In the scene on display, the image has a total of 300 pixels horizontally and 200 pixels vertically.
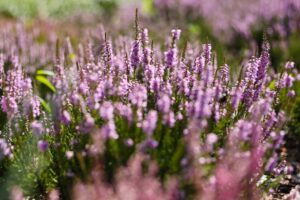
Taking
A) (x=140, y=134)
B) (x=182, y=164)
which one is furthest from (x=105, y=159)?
(x=182, y=164)

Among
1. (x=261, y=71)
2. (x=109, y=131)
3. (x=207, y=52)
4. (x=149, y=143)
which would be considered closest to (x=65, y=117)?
(x=109, y=131)

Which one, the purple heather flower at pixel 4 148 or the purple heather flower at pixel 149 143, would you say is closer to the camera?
the purple heather flower at pixel 149 143

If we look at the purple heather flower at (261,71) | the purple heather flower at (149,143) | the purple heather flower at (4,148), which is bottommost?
the purple heather flower at (149,143)

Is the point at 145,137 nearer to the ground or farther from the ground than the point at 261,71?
nearer to the ground

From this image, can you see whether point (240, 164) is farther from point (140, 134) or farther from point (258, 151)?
point (140, 134)

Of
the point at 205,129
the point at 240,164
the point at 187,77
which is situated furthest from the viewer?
the point at 187,77

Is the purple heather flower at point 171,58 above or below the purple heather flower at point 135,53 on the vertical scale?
below

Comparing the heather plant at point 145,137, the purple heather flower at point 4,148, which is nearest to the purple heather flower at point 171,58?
the heather plant at point 145,137

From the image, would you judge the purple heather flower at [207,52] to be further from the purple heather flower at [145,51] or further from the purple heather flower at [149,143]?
the purple heather flower at [149,143]

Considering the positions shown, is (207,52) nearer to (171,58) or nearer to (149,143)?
(171,58)
